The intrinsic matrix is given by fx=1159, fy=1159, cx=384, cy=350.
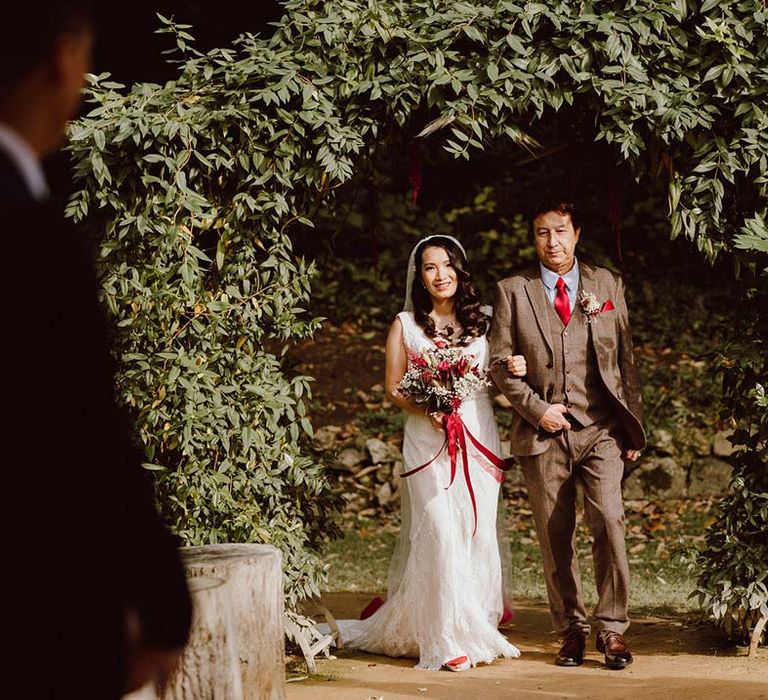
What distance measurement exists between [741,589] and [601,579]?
0.77m

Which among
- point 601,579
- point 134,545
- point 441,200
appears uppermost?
point 441,200

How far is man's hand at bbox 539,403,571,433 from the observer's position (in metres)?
6.32

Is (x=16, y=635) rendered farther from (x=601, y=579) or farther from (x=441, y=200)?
(x=441, y=200)

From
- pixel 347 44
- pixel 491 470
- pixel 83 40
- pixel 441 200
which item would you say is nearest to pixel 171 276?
pixel 347 44

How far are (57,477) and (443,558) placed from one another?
4.93m

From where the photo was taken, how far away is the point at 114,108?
20.2 ft

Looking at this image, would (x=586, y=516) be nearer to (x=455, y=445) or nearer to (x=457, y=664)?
(x=455, y=445)

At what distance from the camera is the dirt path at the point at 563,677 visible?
5793mm

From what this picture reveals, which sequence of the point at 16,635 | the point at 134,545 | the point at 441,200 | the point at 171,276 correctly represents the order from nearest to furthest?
the point at 16,635 < the point at 134,545 < the point at 171,276 < the point at 441,200

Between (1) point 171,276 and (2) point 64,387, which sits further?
(1) point 171,276

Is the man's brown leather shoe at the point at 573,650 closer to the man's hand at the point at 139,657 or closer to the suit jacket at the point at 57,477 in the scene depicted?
the man's hand at the point at 139,657

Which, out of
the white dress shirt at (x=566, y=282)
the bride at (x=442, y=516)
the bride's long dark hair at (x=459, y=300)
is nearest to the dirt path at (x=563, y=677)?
the bride at (x=442, y=516)

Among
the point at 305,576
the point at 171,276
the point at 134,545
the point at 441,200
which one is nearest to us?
the point at 134,545

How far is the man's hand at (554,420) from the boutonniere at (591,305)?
0.53 metres
